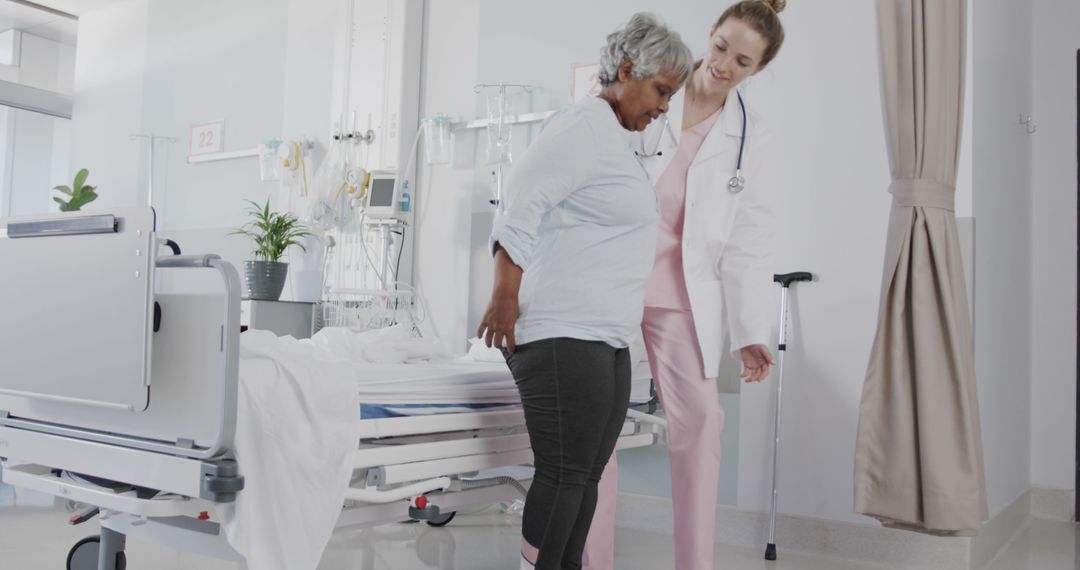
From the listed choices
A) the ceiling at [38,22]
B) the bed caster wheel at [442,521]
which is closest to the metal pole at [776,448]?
the bed caster wheel at [442,521]

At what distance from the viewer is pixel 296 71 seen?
4.86m

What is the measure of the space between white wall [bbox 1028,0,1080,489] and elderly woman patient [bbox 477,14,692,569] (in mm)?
3340

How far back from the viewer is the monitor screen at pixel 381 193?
413 cm

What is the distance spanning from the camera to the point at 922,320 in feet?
8.96

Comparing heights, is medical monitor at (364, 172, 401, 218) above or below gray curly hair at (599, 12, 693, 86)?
below

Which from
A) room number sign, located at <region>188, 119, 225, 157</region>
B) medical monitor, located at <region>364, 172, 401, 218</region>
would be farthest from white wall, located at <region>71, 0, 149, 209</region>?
medical monitor, located at <region>364, 172, 401, 218</region>

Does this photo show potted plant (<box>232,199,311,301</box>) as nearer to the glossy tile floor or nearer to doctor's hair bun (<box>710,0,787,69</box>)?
the glossy tile floor

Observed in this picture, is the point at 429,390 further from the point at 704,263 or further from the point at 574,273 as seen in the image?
the point at 704,263

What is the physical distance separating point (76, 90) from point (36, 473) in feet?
15.5

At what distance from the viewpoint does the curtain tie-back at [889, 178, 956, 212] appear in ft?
9.20

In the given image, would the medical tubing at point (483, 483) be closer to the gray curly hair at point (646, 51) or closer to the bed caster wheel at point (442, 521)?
the bed caster wheel at point (442, 521)

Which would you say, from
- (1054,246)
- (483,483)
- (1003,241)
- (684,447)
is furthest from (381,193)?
(1054,246)

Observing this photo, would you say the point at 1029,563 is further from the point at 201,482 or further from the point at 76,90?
the point at 76,90

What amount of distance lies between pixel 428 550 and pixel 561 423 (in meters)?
1.61
